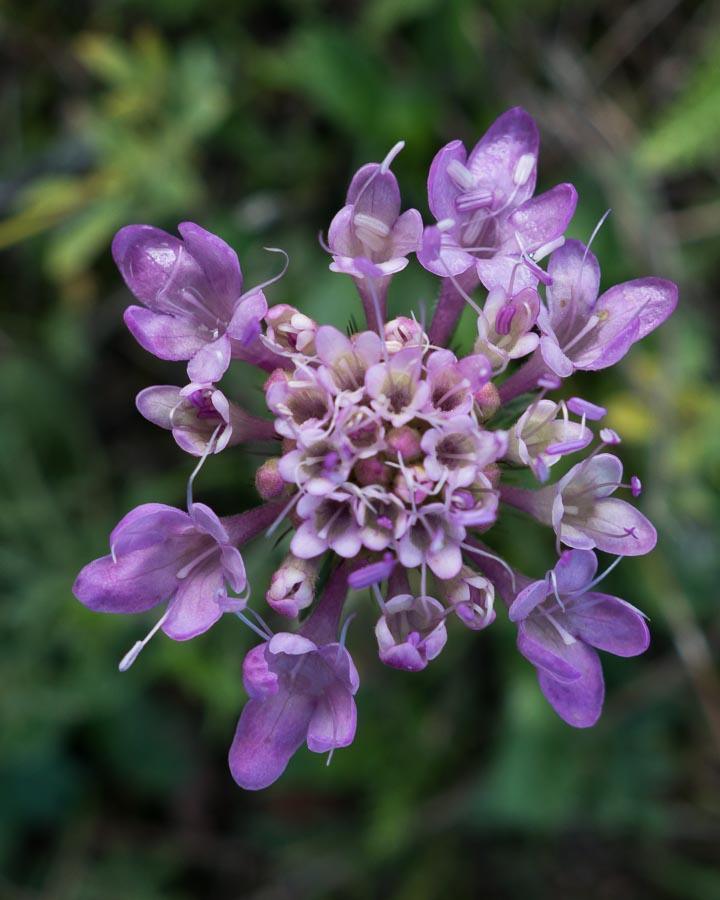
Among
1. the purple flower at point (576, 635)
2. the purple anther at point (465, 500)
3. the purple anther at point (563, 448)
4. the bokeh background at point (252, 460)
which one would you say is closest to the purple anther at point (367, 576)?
the purple anther at point (465, 500)

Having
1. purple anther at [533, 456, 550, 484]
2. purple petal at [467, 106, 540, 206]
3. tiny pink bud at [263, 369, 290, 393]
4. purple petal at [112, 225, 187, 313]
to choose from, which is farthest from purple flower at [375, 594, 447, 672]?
purple petal at [467, 106, 540, 206]

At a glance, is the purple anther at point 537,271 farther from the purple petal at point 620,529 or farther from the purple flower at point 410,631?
the purple flower at point 410,631

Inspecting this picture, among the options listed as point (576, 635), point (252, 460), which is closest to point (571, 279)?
point (576, 635)

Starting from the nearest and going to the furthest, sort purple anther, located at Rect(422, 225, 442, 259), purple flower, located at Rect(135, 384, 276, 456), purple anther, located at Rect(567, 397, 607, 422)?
purple anther, located at Rect(567, 397, 607, 422) → purple anther, located at Rect(422, 225, 442, 259) → purple flower, located at Rect(135, 384, 276, 456)

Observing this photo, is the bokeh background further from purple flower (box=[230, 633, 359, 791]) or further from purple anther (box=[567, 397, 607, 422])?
purple anther (box=[567, 397, 607, 422])

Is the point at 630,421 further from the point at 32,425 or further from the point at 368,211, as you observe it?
the point at 32,425

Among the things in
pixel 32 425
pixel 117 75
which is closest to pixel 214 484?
pixel 32 425

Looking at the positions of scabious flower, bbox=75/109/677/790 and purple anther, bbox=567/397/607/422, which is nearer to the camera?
purple anther, bbox=567/397/607/422
